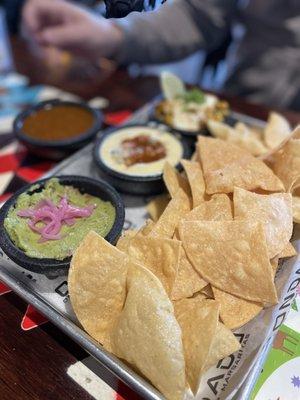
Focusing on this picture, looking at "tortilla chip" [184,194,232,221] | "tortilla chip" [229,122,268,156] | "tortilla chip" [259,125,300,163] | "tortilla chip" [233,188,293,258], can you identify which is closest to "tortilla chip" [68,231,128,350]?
"tortilla chip" [184,194,232,221]

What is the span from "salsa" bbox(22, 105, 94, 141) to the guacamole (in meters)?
0.54

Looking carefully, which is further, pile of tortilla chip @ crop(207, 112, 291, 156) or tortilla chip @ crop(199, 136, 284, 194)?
pile of tortilla chip @ crop(207, 112, 291, 156)

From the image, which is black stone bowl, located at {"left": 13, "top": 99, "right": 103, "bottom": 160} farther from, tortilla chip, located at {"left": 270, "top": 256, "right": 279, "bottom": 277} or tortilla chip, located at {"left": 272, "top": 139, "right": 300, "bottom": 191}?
tortilla chip, located at {"left": 270, "top": 256, "right": 279, "bottom": 277}

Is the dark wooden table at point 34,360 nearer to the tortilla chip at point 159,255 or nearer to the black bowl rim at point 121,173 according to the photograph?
the tortilla chip at point 159,255

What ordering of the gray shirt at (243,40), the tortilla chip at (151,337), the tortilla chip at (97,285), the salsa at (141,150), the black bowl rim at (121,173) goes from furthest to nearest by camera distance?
1. the gray shirt at (243,40)
2. the salsa at (141,150)
3. the black bowl rim at (121,173)
4. the tortilla chip at (97,285)
5. the tortilla chip at (151,337)

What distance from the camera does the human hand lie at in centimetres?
280

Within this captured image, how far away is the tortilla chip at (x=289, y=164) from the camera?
1.57 m

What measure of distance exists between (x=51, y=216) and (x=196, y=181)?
0.58 m

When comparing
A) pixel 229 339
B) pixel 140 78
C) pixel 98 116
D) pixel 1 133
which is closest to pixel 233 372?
pixel 229 339

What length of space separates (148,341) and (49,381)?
343 mm

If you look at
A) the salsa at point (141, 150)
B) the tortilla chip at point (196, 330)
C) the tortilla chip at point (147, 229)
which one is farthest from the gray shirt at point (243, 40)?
the tortilla chip at point (196, 330)

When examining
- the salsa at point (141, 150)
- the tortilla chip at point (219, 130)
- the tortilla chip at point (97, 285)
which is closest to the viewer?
the tortilla chip at point (97, 285)

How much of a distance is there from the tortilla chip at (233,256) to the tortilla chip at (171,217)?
13 centimetres

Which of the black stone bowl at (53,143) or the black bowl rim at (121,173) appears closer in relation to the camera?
the black bowl rim at (121,173)
